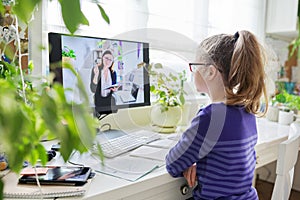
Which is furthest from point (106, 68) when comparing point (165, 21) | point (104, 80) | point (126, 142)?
point (165, 21)

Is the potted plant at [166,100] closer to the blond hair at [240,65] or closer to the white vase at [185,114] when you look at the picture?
the white vase at [185,114]

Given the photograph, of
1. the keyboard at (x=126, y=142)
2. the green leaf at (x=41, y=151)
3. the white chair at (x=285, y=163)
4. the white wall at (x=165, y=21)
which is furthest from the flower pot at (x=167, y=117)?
the green leaf at (x=41, y=151)

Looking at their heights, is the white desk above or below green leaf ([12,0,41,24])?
below

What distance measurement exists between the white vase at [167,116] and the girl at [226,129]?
411 mm

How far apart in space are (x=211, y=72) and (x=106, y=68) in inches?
16.6

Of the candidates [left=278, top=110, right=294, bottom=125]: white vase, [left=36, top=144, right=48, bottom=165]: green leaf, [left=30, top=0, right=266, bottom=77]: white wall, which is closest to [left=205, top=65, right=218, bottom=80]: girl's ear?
[left=30, top=0, right=266, bottom=77]: white wall

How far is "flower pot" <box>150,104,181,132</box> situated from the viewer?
54.8 inches

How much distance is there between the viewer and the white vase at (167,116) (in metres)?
1.39

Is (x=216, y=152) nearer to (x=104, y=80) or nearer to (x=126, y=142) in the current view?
(x=126, y=142)

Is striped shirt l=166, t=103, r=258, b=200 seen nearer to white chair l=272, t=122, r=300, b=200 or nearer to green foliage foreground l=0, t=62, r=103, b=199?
white chair l=272, t=122, r=300, b=200

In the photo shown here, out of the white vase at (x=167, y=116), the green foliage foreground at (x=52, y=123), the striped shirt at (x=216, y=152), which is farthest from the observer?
the white vase at (x=167, y=116)

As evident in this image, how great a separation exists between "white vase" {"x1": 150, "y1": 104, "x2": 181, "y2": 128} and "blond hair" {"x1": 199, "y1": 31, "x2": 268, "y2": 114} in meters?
0.45

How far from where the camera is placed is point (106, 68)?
1176 mm

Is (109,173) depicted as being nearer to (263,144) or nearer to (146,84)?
(146,84)
